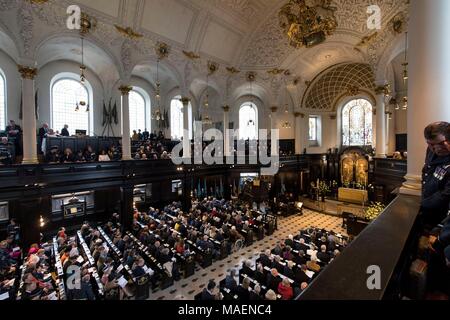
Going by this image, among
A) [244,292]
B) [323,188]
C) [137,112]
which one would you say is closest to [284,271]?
[244,292]

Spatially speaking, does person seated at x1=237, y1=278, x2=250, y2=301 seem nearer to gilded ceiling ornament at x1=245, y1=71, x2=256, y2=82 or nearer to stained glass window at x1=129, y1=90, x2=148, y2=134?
gilded ceiling ornament at x1=245, y1=71, x2=256, y2=82

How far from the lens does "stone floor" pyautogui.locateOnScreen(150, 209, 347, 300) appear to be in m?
7.41

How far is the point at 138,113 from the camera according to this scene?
18453mm

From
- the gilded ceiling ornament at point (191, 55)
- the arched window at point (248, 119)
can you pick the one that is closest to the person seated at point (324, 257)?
the gilded ceiling ornament at point (191, 55)

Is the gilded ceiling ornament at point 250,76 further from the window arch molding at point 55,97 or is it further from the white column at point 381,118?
the window arch molding at point 55,97

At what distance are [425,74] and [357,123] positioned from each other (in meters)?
20.1

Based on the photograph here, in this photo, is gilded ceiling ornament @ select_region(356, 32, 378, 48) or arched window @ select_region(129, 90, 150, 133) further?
arched window @ select_region(129, 90, 150, 133)

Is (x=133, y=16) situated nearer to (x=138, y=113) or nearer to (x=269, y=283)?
(x=138, y=113)

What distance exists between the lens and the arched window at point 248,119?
21969 millimetres

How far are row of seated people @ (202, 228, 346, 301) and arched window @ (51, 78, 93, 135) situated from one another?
542 inches

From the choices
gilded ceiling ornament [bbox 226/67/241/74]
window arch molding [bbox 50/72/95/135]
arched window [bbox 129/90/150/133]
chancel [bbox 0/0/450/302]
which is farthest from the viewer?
arched window [bbox 129/90/150/133]

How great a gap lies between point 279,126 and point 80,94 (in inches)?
629

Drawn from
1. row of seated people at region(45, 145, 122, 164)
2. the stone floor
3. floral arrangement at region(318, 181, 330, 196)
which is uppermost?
row of seated people at region(45, 145, 122, 164)

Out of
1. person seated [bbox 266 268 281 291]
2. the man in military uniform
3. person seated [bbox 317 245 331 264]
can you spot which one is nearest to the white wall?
person seated [bbox 266 268 281 291]
